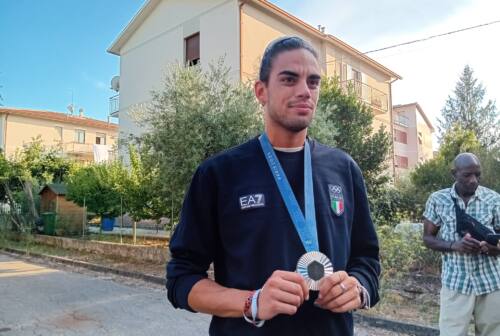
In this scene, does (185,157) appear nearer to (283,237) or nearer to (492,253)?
(492,253)

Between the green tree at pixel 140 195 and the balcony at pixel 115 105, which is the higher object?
the balcony at pixel 115 105

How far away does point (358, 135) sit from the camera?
605 inches

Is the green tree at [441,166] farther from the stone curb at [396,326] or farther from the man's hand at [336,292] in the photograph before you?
the man's hand at [336,292]

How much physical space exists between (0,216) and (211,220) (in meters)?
20.6

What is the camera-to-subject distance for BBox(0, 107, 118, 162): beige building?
37.2m

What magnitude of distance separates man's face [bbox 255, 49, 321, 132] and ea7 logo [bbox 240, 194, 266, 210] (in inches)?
13.2

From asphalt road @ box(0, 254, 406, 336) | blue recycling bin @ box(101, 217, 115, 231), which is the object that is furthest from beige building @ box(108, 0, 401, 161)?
asphalt road @ box(0, 254, 406, 336)

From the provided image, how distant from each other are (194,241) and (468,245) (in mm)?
2596

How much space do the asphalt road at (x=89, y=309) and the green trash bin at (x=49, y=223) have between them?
7.88 m

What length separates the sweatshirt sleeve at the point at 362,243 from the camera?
1703 mm

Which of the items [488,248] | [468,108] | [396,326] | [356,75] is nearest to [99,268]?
[396,326]

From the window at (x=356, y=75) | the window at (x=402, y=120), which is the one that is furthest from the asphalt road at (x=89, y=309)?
the window at (x=402, y=120)

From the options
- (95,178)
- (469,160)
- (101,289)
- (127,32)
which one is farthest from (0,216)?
(469,160)

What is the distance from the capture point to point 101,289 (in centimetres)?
856
